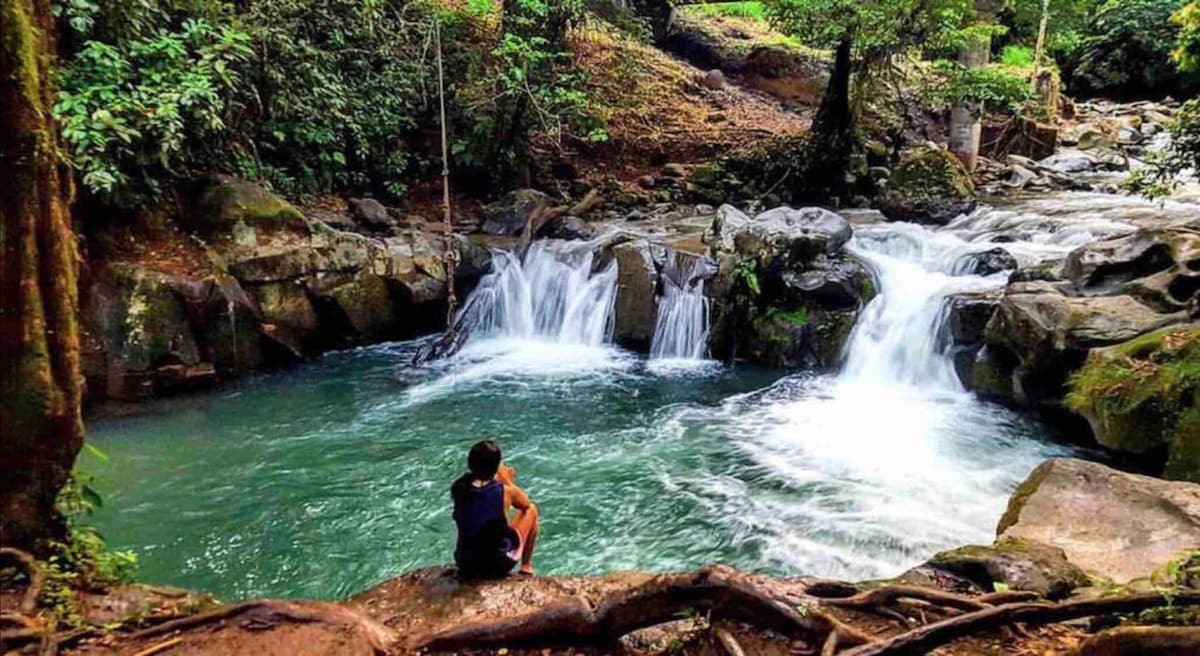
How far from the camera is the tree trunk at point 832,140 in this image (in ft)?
44.6

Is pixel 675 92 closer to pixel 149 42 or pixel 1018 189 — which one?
pixel 1018 189

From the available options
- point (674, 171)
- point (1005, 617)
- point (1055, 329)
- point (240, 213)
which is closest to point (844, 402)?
point (1055, 329)

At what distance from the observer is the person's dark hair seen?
3.96 meters

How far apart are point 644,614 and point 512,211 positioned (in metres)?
10.5

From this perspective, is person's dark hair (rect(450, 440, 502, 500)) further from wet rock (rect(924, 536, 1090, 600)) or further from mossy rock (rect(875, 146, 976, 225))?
mossy rock (rect(875, 146, 976, 225))

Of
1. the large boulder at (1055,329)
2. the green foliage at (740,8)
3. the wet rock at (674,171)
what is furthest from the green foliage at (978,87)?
the large boulder at (1055,329)

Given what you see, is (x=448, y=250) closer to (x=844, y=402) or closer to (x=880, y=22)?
(x=844, y=402)

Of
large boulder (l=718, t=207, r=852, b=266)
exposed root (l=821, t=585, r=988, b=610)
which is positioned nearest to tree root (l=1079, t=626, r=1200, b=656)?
exposed root (l=821, t=585, r=988, b=610)

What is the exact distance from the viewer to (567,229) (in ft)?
41.2

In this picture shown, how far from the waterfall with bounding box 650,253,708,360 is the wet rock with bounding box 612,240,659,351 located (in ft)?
0.42

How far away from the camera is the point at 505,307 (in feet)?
37.2

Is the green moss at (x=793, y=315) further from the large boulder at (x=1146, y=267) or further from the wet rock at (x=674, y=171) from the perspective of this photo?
the wet rock at (x=674, y=171)

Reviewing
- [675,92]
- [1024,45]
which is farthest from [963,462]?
[1024,45]

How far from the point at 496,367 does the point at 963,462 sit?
18.6 feet
